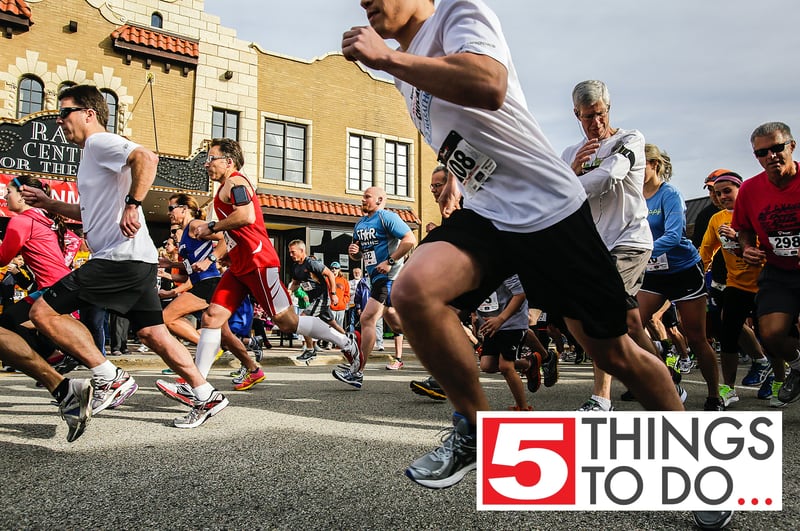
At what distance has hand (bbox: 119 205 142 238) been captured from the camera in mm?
3895

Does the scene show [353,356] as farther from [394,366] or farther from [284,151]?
[284,151]

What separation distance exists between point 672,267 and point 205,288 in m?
4.88

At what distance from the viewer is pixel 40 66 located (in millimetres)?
16406

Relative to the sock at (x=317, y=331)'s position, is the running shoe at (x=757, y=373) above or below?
below

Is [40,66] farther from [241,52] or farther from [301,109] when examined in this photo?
[301,109]

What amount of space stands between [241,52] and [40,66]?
5791 millimetres

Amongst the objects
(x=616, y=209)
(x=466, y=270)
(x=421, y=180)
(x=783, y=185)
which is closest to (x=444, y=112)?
(x=466, y=270)

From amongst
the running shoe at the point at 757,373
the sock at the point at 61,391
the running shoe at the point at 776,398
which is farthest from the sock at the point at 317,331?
the running shoe at the point at 757,373

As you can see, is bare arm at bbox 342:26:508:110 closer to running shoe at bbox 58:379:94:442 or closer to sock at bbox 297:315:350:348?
running shoe at bbox 58:379:94:442

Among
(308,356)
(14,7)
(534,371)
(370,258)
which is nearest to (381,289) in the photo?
(370,258)

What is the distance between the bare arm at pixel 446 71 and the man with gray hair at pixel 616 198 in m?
2.16

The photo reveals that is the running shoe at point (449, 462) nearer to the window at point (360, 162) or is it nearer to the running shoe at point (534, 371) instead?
the running shoe at point (534, 371)

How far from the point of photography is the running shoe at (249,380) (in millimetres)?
6220

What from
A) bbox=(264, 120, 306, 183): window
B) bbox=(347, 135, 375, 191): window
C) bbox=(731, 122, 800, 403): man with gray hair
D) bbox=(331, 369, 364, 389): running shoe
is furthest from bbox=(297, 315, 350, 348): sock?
bbox=(347, 135, 375, 191): window
